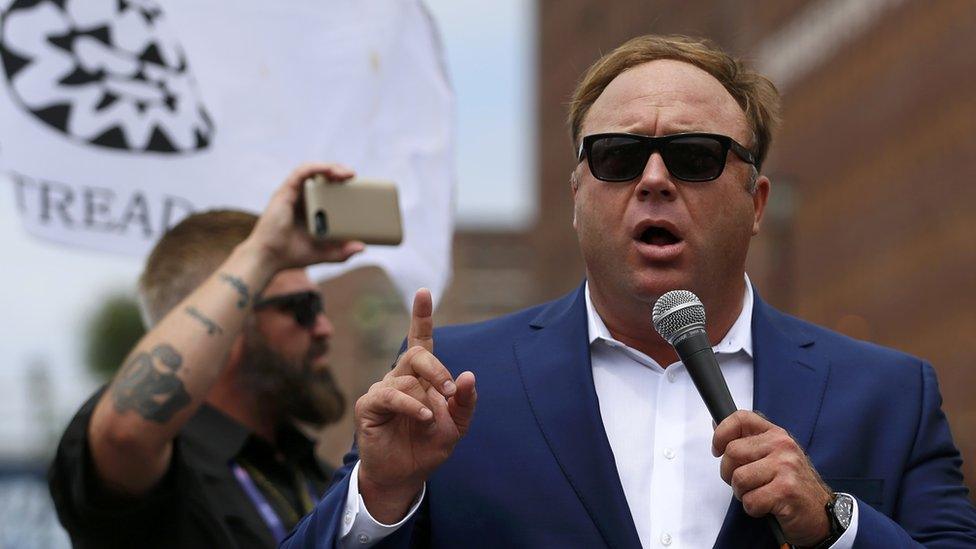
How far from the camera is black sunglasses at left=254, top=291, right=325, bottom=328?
5414 mm

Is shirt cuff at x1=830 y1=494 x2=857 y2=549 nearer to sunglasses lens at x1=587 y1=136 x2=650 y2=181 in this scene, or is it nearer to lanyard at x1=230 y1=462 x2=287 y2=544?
sunglasses lens at x1=587 y1=136 x2=650 y2=181

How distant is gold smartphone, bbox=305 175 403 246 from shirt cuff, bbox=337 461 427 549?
135 centimetres

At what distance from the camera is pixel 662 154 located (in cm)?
363

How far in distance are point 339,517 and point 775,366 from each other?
38.1 inches

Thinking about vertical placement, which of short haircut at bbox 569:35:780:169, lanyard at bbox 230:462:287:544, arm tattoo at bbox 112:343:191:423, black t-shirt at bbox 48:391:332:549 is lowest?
lanyard at bbox 230:462:287:544

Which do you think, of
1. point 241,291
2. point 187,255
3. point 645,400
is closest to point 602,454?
point 645,400

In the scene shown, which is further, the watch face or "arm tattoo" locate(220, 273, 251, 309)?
"arm tattoo" locate(220, 273, 251, 309)

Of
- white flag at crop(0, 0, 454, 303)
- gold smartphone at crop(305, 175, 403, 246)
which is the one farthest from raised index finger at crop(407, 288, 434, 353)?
white flag at crop(0, 0, 454, 303)

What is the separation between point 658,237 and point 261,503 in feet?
6.17

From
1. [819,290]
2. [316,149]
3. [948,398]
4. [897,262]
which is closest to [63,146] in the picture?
[316,149]

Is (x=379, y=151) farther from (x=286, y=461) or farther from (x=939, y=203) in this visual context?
(x=939, y=203)

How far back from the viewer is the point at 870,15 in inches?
2338

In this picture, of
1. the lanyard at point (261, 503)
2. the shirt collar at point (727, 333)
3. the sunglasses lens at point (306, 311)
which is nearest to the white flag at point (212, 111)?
the sunglasses lens at point (306, 311)

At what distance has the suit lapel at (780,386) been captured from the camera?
3.38 metres
